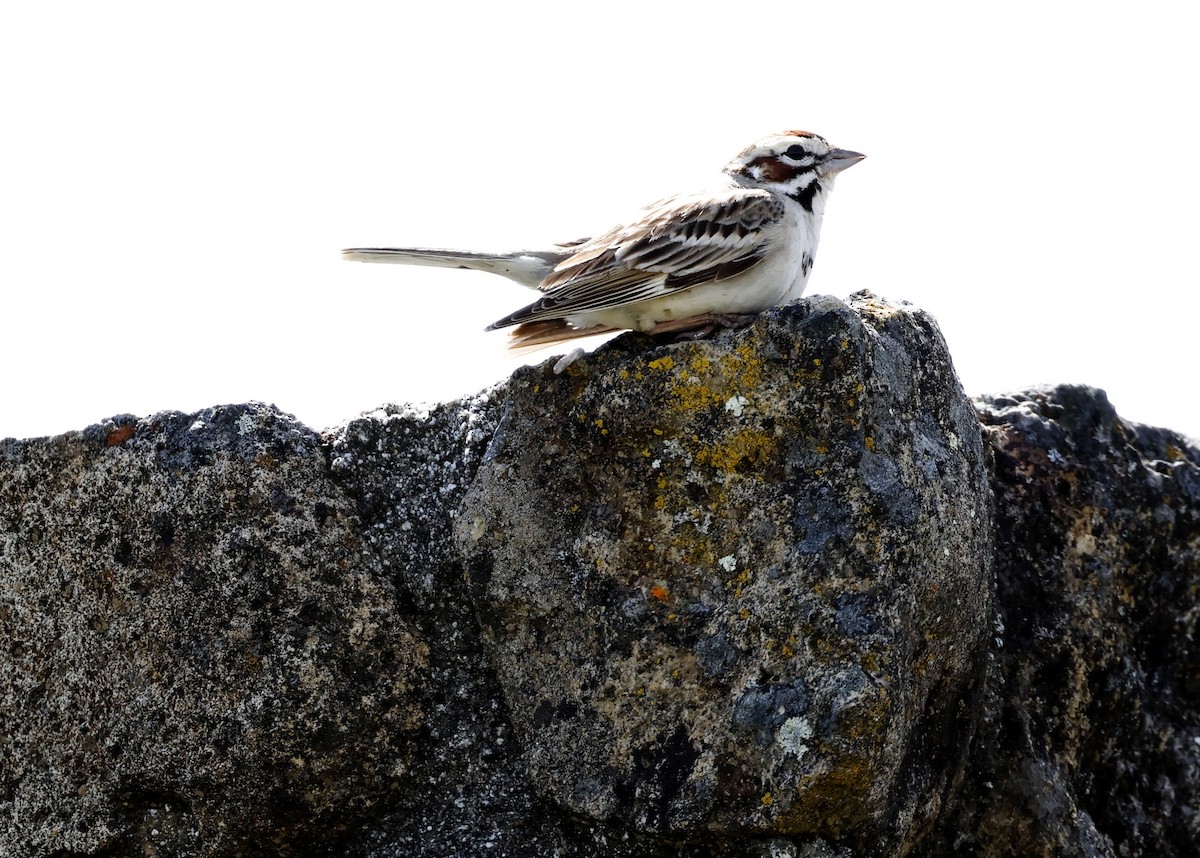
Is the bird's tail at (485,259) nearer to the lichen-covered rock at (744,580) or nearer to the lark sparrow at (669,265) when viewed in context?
the lark sparrow at (669,265)

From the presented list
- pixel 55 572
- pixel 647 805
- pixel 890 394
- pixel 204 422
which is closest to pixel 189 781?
pixel 55 572

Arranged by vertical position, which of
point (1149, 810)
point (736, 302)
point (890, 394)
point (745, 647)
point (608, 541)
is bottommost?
point (1149, 810)

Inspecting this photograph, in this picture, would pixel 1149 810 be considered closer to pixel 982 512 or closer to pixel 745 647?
pixel 982 512

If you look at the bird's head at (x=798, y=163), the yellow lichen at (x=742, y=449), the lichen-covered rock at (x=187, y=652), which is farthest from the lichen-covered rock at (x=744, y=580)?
the bird's head at (x=798, y=163)

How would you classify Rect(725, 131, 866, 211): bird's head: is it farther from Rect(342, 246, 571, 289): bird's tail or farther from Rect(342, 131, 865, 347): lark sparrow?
Rect(342, 246, 571, 289): bird's tail

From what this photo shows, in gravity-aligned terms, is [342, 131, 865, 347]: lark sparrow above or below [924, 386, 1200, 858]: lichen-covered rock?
above

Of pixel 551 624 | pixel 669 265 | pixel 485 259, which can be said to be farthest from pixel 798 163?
pixel 551 624

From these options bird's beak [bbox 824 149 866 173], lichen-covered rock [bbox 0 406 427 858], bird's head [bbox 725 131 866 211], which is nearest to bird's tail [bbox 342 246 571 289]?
bird's head [bbox 725 131 866 211]
